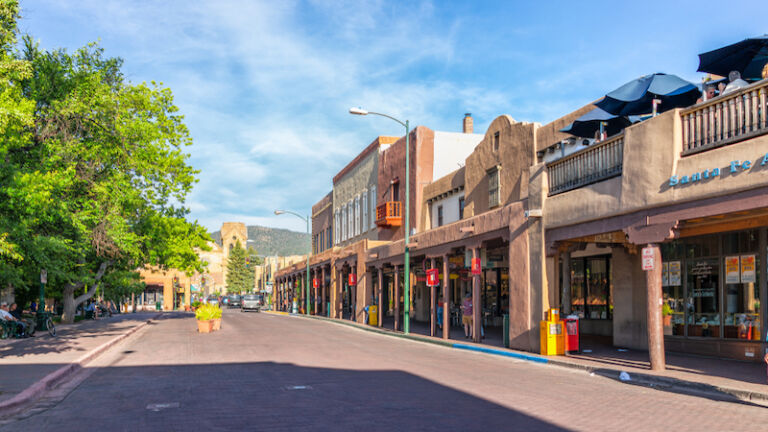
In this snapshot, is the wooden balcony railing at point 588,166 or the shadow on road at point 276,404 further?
the wooden balcony railing at point 588,166

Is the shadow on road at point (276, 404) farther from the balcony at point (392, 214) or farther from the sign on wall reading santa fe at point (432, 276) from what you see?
the balcony at point (392, 214)

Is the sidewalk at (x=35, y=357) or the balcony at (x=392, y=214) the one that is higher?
the balcony at (x=392, y=214)

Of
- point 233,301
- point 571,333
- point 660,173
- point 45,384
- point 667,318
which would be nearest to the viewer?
point 45,384

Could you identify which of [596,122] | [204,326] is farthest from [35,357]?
[596,122]

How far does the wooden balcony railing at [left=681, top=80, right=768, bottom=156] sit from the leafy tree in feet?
45.3

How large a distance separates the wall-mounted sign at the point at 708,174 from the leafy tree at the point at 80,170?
13555 mm

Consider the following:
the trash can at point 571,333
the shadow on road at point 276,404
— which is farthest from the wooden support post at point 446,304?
the shadow on road at point 276,404

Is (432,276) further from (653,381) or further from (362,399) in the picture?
(362,399)

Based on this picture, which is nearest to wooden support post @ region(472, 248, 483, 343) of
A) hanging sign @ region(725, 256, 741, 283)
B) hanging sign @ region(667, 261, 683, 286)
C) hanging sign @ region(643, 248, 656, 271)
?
hanging sign @ region(667, 261, 683, 286)

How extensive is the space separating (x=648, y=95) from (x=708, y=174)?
555cm

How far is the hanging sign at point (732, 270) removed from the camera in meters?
16.5

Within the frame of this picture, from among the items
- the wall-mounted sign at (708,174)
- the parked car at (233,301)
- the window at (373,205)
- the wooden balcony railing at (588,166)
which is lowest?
the parked car at (233,301)

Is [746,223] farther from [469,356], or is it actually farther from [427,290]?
[427,290]

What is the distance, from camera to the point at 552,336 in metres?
18.3
